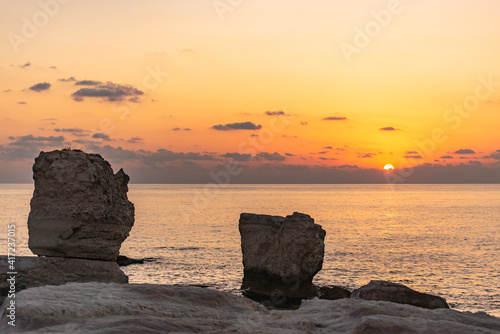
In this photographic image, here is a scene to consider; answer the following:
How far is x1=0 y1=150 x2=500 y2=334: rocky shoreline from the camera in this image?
985 centimetres

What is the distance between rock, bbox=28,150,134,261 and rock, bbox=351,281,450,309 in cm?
1083

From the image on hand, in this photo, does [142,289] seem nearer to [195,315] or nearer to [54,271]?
[195,315]

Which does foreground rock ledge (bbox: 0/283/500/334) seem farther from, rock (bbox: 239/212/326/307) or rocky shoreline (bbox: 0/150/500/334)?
rock (bbox: 239/212/326/307)

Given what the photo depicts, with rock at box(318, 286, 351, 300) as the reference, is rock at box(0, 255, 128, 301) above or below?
above

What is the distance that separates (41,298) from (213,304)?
399 cm

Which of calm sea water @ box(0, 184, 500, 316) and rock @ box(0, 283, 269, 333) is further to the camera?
calm sea water @ box(0, 184, 500, 316)

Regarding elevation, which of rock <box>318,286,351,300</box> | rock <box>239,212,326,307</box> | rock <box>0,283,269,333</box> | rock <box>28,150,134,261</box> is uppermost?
rock <box>28,150,134,261</box>

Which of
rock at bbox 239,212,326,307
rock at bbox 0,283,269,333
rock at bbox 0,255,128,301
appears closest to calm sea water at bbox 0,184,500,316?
rock at bbox 239,212,326,307

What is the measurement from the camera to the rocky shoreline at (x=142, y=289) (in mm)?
9852

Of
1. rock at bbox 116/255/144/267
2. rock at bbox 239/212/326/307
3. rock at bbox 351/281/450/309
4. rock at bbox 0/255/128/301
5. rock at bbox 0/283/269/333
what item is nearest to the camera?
rock at bbox 0/283/269/333

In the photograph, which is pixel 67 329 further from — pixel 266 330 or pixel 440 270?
pixel 440 270

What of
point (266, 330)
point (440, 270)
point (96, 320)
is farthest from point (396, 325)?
point (440, 270)

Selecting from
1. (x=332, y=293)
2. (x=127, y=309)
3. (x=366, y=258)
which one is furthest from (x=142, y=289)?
(x=366, y=258)

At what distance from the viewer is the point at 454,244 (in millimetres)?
70312
